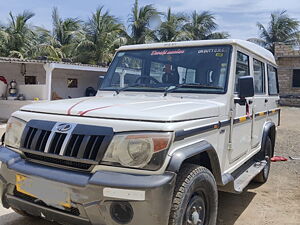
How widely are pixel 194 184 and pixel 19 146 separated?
5.02 ft

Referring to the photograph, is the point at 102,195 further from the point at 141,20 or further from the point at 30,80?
the point at 141,20

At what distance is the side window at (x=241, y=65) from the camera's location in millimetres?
3686

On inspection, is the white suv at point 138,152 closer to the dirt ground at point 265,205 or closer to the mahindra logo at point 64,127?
the mahindra logo at point 64,127

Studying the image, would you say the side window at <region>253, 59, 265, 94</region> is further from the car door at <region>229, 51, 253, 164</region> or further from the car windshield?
the car windshield

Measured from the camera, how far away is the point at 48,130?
2578 millimetres

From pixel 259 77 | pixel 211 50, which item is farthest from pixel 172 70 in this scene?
pixel 259 77

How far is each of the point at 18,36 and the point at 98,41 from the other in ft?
19.0

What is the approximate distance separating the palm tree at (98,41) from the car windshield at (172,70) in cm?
1945

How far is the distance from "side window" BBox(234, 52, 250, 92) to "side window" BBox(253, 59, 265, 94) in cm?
44

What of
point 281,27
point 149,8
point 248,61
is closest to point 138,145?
point 248,61

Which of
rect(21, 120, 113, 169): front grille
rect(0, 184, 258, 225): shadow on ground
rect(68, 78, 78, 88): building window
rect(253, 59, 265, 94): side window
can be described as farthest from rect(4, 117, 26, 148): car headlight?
rect(68, 78, 78, 88): building window

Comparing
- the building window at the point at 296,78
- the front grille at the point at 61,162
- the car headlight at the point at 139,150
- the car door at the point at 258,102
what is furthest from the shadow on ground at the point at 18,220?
the building window at the point at 296,78

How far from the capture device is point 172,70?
3.78 meters

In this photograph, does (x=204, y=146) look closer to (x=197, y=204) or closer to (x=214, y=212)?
(x=197, y=204)
